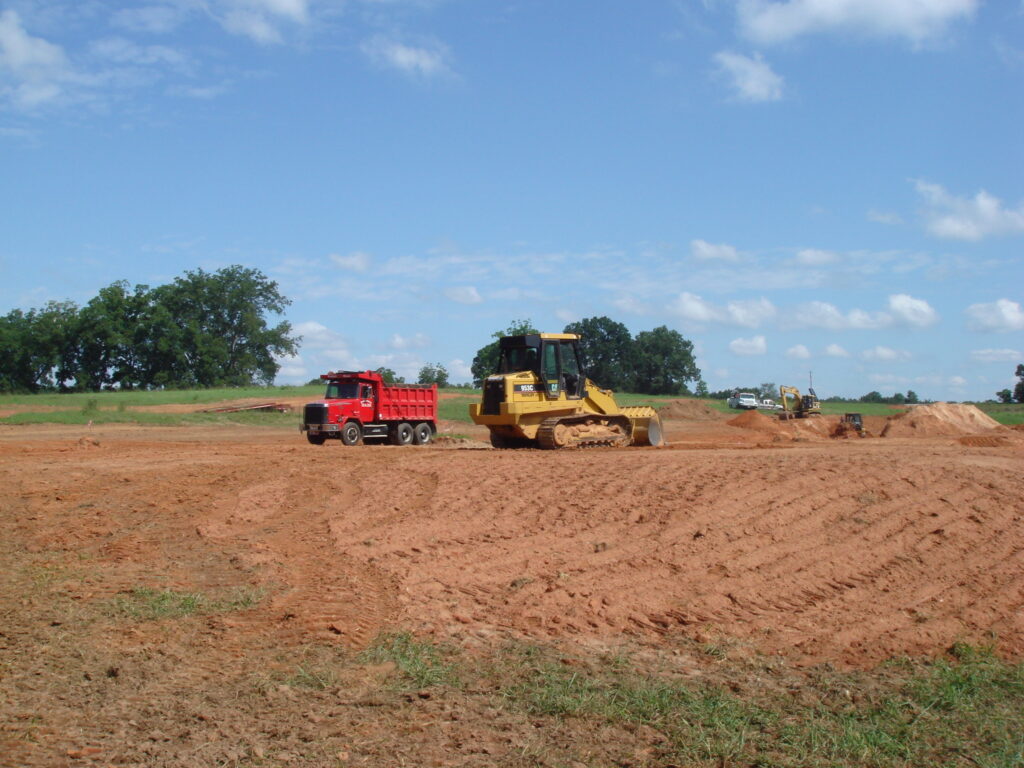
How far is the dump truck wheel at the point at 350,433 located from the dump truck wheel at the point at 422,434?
2.90 meters

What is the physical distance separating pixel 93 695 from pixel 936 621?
7.38 meters

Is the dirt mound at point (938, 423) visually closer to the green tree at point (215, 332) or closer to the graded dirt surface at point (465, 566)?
the graded dirt surface at point (465, 566)

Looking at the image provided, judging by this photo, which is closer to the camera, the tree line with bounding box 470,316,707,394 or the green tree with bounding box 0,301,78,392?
the green tree with bounding box 0,301,78,392

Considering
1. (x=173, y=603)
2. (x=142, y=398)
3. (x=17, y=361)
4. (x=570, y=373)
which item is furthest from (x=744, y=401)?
(x=173, y=603)

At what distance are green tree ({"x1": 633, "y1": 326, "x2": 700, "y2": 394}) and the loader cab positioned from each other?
268 ft

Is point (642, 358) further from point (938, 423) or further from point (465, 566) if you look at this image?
point (465, 566)

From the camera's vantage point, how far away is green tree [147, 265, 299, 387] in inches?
3469

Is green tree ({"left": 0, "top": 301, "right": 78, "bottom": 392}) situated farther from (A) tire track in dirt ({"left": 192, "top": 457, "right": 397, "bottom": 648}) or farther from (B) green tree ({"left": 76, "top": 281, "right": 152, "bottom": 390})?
(A) tire track in dirt ({"left": 192, "top": 457, "right": 397, "bottom": 648})

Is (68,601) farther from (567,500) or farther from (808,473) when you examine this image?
(808,473)

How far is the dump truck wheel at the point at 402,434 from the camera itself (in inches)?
1211

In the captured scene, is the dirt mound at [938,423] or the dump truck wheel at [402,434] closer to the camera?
the dump truck wheel at [402,434]

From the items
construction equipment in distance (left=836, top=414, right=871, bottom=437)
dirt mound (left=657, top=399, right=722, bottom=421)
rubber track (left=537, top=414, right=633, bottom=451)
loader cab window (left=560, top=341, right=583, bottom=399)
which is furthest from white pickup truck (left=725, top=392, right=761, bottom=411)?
loader cab window (left=560, top=341, right=583, bottom=399)

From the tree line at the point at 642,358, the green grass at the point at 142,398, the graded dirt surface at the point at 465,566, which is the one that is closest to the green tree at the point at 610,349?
the tree line at the point at 642,358

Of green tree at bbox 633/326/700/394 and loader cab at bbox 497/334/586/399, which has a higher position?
green tree at bbox 633/326/700/394
